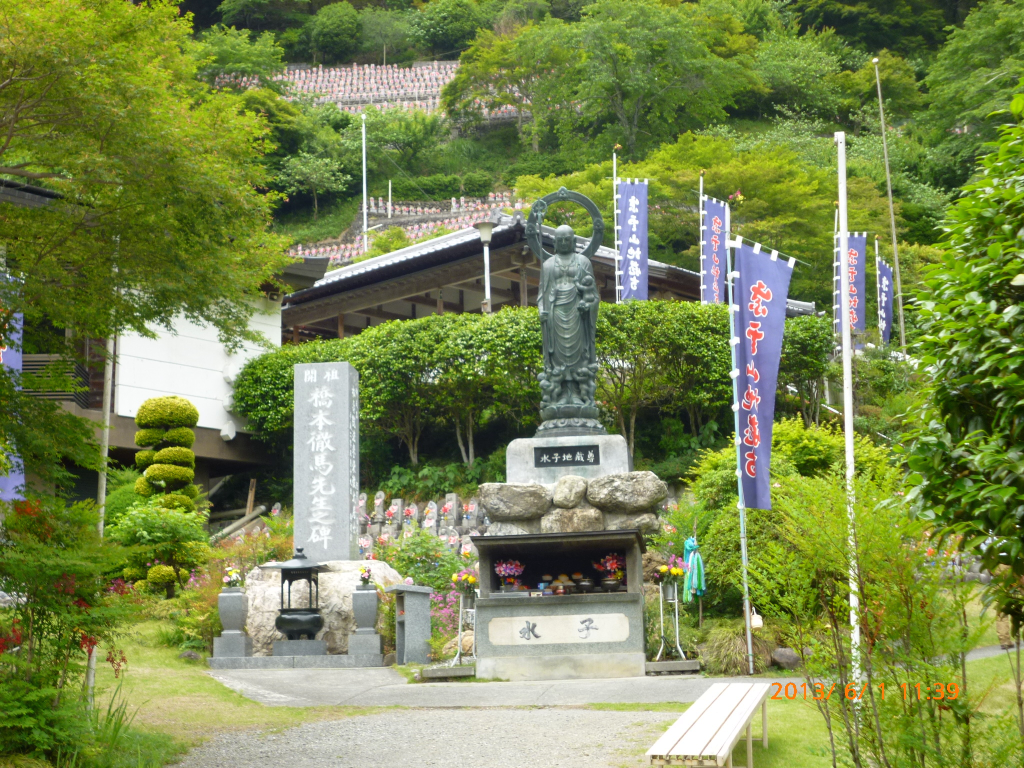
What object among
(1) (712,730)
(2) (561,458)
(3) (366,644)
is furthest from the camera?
(2) (561,458)

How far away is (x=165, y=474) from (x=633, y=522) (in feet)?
36.6

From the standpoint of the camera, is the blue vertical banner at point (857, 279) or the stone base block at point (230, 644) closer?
the stone base block at point (230, 644)

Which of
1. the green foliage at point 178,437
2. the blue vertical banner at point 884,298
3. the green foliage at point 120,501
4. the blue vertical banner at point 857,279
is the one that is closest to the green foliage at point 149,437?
the green foliage at point 178,437

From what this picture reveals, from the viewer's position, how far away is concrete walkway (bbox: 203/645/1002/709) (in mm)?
9719

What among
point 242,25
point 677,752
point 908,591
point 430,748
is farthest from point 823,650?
point 242,25

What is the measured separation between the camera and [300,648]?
44.4 feet

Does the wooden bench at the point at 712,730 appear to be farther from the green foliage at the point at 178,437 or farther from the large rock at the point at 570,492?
the green foliage at the point at 178,437

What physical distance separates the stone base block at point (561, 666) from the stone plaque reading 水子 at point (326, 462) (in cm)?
489

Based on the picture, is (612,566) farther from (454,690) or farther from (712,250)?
(712,250)

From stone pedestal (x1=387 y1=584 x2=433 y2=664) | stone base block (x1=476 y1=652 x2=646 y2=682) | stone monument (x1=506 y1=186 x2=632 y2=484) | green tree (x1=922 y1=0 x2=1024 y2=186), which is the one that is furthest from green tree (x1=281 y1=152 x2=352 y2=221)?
stone base block (x1=476 y1=652 x2=646 y2=682)

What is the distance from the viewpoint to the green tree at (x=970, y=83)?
30953 millimetres

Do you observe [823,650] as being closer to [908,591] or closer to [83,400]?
[908,591]

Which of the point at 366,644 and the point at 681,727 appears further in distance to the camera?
the point at 366,644
